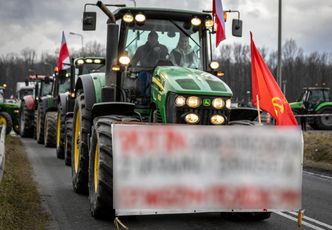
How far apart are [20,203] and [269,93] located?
3.97 meters

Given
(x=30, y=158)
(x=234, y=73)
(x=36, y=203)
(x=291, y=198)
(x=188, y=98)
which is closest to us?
(x=291, y=198)

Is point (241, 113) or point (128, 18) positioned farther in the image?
point (128, 18)

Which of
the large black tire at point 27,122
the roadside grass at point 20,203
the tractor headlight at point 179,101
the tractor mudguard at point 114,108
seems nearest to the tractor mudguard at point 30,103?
the large black tire at point 27,122

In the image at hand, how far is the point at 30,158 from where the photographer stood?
1609 centimetres

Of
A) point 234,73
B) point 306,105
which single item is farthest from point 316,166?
point 234,73

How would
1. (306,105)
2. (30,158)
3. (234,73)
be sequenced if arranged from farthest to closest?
(234,73) → (306,105) → (30,158)

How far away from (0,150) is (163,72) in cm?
435

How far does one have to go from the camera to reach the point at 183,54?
30.0 feet

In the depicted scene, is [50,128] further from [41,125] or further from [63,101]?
[41,125]

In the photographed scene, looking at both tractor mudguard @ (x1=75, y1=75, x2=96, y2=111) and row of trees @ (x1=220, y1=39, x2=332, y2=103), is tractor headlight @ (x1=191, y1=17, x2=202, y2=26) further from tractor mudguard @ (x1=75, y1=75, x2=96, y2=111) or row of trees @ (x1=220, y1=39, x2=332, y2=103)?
row of trees @ (x1=220, y1=39, x2=332, y2=103)

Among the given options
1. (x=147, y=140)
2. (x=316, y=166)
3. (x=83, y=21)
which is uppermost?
(x=83, y=21)

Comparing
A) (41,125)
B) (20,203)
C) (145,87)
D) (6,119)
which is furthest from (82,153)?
(6,119)

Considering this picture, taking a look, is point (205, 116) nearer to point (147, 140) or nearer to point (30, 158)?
point (147, 140)

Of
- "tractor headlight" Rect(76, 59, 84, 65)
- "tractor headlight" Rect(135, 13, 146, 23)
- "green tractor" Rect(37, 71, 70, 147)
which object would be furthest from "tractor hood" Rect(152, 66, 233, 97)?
"green tractor" Rect(37, 71, 70, 147)
